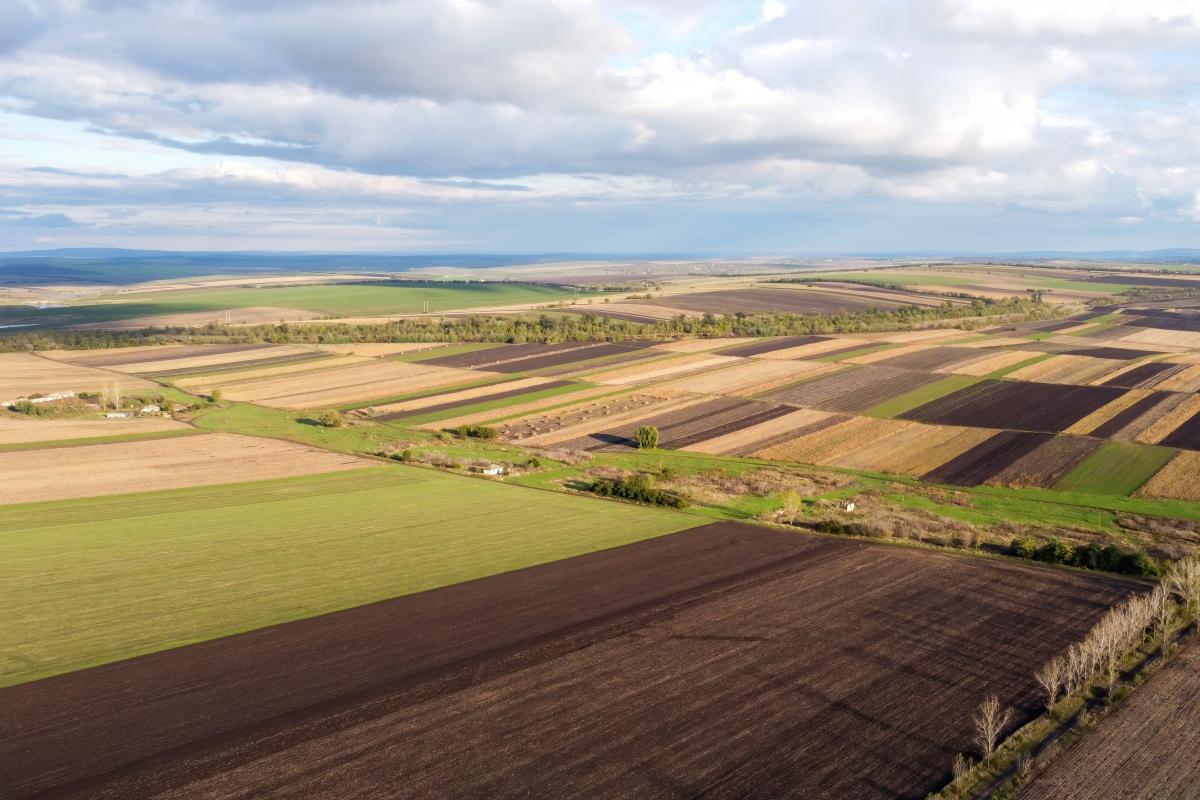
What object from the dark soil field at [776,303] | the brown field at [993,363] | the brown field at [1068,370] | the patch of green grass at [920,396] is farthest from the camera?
the dark soil field at [776,303]

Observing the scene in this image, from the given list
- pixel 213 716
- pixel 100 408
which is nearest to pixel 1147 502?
pixel 213 716

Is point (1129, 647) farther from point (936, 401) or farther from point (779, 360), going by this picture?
point (779, 360)

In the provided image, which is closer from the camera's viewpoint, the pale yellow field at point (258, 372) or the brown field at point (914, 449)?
the brown field at point (914, 449)

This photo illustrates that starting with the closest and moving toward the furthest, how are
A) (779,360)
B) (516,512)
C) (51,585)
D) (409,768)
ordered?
(409,768), (51,585), (516,512), (779,360)

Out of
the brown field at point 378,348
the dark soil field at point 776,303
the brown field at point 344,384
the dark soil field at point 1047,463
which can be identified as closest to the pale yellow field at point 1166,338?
the dark soil field at point 776,303

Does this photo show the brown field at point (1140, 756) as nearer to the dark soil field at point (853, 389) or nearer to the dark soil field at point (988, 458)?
the dark soil field at point (988, 458)

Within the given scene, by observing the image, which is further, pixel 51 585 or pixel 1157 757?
pixel 51 585
